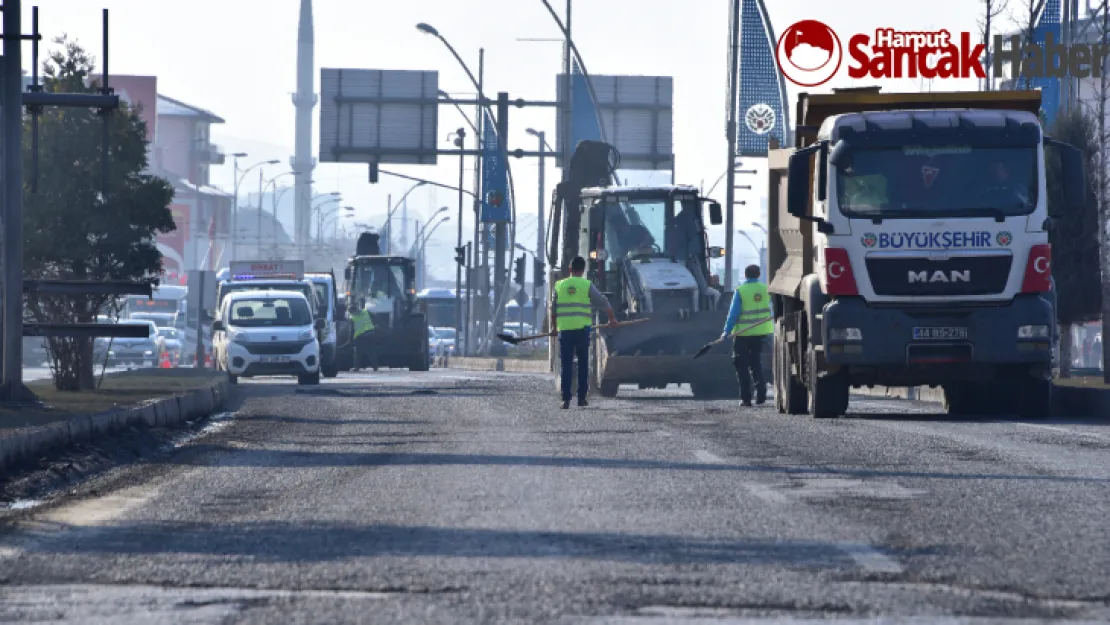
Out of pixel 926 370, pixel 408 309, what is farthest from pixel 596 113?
pixel 926 370

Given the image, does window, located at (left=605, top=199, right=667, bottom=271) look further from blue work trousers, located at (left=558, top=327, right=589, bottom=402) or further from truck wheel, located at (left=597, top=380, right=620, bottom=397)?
blue work trousers, located at (left=558, top=327, right=589, bottom=402)

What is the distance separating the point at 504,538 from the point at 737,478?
11.0ft

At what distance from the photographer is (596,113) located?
1997 inches

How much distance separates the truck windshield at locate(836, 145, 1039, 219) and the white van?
20860 millimetres

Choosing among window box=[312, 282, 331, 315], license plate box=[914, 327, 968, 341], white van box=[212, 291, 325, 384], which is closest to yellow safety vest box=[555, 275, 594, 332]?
license plate box=[914, 327, 968, 341]

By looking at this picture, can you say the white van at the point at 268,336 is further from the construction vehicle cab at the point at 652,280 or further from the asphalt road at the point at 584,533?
the asphalt road at the point at 584,533

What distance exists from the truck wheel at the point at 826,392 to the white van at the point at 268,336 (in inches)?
763

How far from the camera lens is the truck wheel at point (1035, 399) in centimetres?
1923

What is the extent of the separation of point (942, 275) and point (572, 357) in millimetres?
5644

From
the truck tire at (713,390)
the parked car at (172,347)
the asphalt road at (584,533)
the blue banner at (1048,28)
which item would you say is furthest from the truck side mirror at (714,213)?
the parked car at (172,347)

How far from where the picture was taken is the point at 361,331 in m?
51.8

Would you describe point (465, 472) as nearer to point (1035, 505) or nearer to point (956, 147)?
point (1035, 505)

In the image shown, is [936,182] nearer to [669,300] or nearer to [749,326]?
[749,326]

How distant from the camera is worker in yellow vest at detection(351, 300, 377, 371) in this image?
170ft
